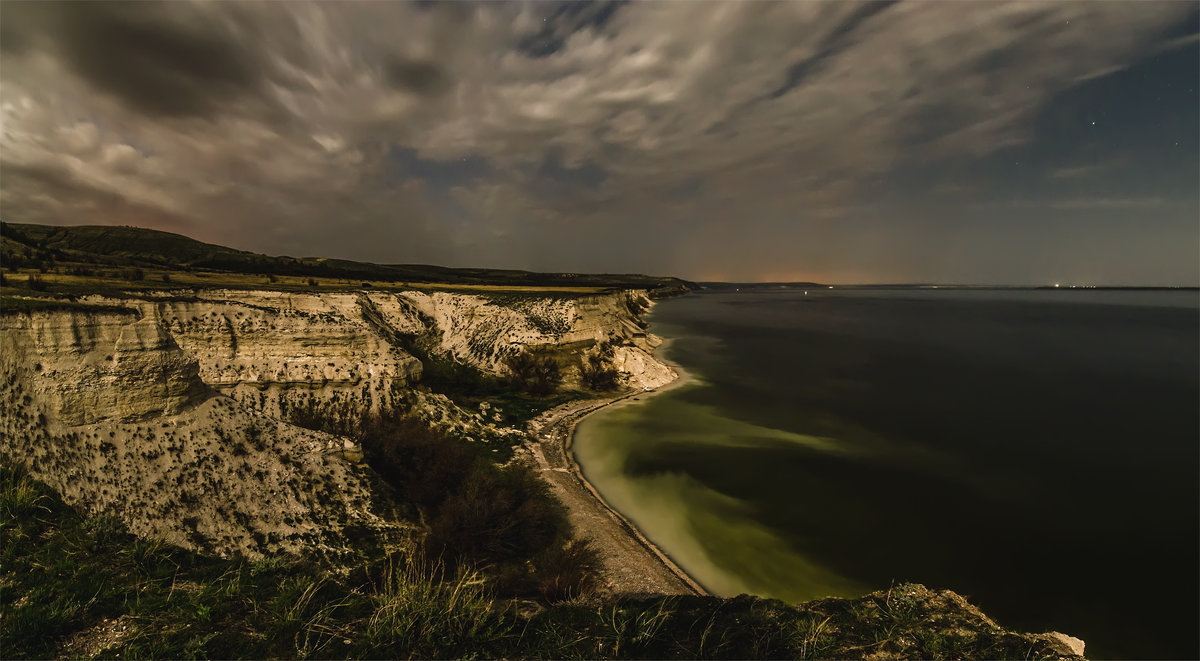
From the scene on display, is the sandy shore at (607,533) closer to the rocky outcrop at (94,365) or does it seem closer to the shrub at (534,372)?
the shrub at (534,372)

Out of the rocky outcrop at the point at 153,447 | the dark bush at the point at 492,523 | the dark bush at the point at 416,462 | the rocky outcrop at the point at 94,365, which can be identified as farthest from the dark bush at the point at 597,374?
the rocky outcrop at the point at 94,365

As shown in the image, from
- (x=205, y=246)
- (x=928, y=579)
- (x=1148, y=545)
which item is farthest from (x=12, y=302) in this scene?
(x=205, y=246)

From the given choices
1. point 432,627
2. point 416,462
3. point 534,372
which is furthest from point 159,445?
point 534,372

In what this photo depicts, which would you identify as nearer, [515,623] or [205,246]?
[515,623]

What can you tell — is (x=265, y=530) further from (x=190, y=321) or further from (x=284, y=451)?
(x=190, y=321)

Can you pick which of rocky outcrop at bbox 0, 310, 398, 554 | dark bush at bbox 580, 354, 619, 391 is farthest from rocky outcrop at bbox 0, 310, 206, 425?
dark bush at bbox 580, 354, 619, 391

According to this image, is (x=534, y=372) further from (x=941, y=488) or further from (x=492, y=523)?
(x=941, y=488)
